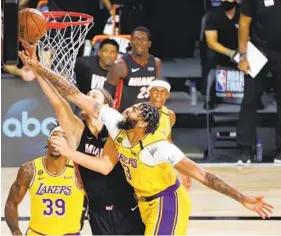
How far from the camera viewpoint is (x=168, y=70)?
1094 centimetres

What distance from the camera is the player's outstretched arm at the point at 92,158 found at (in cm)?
576

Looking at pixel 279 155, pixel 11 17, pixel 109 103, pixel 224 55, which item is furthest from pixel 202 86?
pixel 11 17

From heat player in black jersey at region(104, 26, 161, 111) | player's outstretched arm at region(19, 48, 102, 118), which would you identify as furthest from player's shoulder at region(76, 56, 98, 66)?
player's outstretched arm at region(19, 48, 102, 118)

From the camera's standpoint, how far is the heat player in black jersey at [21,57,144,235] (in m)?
6.18

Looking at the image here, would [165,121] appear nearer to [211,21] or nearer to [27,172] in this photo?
[27,172]

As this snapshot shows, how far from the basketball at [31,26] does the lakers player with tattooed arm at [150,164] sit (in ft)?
2.84

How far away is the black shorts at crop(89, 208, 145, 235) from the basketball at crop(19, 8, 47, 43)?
126 cm

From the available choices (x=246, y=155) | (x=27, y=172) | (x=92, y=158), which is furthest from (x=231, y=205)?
(x=92, y=158)

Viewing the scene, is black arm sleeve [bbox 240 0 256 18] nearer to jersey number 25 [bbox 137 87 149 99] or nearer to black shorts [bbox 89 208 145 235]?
jersey number 25 [bbox 137 87 149 99]

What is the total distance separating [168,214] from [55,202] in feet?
2.76

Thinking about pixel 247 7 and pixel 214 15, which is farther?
pixel 214 15

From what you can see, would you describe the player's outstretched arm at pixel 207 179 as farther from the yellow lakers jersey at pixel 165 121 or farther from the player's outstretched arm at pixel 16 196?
the yellow lakers jersey at pixel 165 121

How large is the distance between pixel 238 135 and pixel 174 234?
3.72 meters

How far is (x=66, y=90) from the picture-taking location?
20.7 feet
